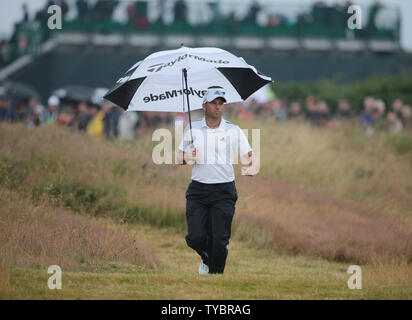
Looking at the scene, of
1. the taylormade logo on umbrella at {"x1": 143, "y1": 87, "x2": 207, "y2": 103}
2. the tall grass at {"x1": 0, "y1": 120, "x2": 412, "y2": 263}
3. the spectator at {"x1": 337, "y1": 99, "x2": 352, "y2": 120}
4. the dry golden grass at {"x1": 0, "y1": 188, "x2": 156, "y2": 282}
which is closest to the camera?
the dry golden grass at {"x1": 0, "y1": 188, "x2": 156, "y2": 282}

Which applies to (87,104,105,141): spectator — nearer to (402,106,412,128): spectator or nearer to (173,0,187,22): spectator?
(402,106,412,128): spectator

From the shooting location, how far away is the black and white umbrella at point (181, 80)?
1047cm

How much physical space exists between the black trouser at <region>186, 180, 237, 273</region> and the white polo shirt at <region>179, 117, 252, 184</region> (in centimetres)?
11

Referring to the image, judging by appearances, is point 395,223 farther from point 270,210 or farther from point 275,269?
point 275,269

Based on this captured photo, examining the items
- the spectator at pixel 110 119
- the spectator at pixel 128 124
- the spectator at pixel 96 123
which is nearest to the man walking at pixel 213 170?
the spectator at pixel 110 119

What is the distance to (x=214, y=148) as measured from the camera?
9.72 meters

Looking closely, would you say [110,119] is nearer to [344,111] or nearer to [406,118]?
[344,111]

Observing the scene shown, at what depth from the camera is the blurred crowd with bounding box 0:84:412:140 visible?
21.0 m

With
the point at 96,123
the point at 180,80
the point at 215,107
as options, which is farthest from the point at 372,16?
the point at 215,107

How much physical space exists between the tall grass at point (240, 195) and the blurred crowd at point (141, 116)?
101 inches

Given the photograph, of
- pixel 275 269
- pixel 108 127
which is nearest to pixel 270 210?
pixel 275 269

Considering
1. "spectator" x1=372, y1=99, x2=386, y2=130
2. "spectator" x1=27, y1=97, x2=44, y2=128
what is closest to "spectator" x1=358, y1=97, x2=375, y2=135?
"spectator" x1=372, y1=99, x2=386, y2=130

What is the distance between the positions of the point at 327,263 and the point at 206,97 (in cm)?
471

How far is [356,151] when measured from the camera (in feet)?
73.9
